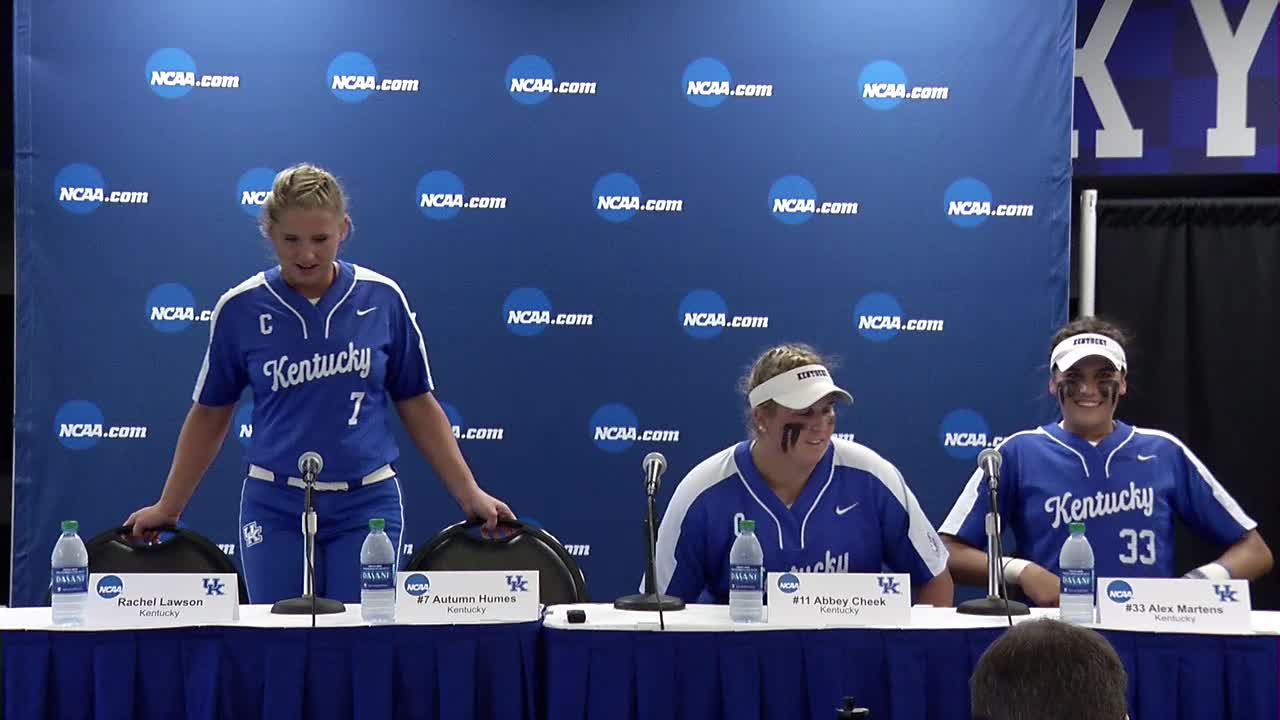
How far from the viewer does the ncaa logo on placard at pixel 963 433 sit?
178 inches

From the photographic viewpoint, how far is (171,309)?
4465 millimetres

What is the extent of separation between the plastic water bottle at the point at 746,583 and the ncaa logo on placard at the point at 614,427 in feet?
7.00

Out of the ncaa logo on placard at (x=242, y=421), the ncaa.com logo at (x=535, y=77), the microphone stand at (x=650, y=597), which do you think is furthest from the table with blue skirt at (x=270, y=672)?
the ncaa.com logo at (x=535, y=77)

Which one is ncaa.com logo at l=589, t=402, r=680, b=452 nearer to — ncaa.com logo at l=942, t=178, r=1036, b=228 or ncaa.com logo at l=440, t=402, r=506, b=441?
ncaa.com logo at l=440, t=402, r=506, b=441

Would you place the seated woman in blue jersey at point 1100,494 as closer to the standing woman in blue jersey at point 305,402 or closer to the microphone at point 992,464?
the microphone at point 992,464

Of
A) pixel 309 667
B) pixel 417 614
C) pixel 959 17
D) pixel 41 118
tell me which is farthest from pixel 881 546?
pixel 41 118

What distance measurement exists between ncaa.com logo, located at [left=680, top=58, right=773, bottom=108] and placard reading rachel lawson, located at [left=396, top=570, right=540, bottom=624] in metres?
2.70

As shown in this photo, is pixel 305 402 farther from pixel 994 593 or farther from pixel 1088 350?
pixel 1088 350

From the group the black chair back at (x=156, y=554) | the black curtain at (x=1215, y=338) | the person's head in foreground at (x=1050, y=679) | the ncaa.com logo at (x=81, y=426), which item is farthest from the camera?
the black curtain at (x=1215, y=338)

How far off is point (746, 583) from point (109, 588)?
111 cm

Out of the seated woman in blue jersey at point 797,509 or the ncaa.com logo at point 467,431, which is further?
the ncaa.com logo at point 467,431

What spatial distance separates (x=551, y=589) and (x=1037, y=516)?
130 centimetres

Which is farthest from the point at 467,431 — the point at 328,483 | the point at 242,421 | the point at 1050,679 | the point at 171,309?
the point at 1050,679

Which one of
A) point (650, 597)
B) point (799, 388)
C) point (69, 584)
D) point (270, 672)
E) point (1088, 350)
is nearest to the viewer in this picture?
point (270, 672)
